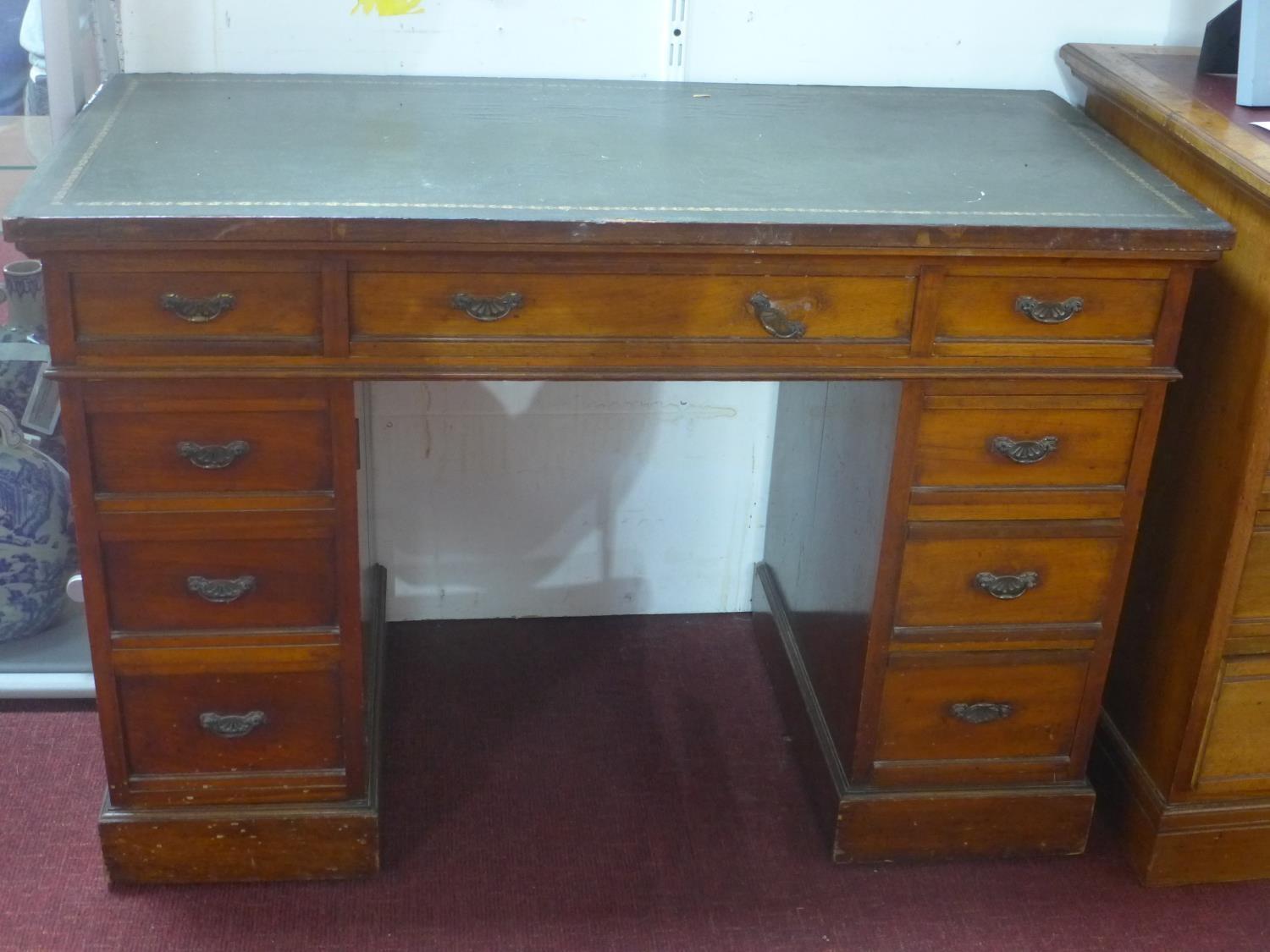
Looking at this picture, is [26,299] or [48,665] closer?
[26,299]

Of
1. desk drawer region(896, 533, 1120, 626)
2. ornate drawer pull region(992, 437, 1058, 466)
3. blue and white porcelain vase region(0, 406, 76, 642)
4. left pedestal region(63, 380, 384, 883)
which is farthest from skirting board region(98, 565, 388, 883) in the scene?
ornate drawer pull region(992, 437, 1058, 466)

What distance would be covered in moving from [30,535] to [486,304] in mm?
981

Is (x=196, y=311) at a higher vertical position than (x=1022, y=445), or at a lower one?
higher

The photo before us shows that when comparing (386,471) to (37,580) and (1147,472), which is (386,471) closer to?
(37,580)

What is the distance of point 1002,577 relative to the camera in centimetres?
173

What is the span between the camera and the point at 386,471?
2232mm

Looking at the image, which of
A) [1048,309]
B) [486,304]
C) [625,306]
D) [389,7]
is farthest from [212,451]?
[1048,309]

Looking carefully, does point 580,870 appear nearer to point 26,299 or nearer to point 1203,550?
point 1203,550

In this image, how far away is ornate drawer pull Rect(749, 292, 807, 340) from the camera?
1523 mm

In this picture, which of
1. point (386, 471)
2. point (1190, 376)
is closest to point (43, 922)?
point (386, 471)

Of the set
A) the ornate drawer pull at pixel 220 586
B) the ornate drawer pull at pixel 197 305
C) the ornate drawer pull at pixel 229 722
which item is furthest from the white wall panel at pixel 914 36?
the ornate drawer pull at pixel 229 722

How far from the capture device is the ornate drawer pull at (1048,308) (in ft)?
5.12

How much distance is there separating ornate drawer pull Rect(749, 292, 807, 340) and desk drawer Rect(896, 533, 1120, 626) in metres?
0.32

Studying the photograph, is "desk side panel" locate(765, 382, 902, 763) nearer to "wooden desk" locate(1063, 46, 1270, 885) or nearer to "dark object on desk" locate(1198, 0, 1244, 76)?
"wooden desk" locate(1063, 46, 1270, 885)
